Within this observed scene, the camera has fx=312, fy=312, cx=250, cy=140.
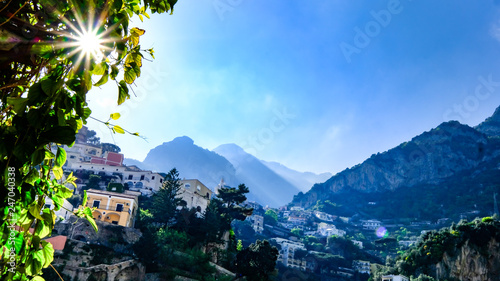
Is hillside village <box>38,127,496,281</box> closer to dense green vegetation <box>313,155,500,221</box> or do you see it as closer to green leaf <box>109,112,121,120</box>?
green leaf <box>109,112,121,120</box>

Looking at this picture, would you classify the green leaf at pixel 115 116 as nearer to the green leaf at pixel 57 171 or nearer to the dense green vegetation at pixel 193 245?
the green leaf at pixel 57 171

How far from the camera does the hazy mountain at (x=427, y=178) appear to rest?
9775 centimetres

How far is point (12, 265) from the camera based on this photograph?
46.3 inches

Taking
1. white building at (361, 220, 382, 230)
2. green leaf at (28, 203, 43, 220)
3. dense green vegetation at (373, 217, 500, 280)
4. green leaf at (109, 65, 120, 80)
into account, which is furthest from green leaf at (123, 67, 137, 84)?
white building at (361, 220, 382, 230)

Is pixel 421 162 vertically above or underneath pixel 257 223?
above

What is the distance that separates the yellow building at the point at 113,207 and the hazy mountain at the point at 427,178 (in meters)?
90.6

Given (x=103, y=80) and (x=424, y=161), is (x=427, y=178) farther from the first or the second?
(x=103, y=80)

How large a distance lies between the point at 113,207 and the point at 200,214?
1321 cm

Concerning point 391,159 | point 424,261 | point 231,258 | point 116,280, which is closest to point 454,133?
point 391,159

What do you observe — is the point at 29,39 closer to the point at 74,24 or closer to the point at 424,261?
the point at 74,24

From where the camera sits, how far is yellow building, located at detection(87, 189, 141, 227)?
113 feet

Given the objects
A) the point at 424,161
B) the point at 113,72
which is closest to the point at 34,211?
the point at 113,72

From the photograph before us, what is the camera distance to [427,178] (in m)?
120

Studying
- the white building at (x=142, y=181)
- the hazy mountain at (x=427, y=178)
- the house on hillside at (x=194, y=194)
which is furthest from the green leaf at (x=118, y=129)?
the hazy mountain at (x=427, y=178)
